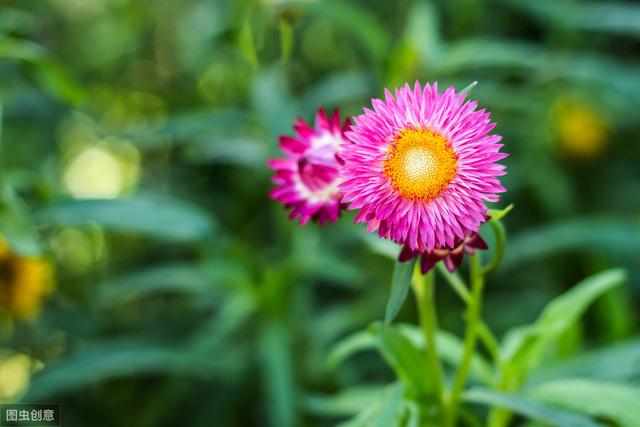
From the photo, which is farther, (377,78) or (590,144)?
(590,144)

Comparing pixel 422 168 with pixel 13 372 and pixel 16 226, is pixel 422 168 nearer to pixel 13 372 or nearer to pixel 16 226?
pixel 16 226

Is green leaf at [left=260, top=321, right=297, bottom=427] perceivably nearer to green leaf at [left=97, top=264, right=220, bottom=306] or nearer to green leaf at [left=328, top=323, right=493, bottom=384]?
green leaf at [left=97, top=264, right=220, bottom=306]

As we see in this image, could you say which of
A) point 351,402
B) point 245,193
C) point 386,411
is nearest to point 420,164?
point 386,411

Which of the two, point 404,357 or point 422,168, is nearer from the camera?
point 422,168

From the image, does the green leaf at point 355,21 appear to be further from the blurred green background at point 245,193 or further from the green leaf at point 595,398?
the green leaf at point 595,398

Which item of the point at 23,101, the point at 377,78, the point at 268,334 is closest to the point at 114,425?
the point at 268,334

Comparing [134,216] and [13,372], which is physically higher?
[134,216]

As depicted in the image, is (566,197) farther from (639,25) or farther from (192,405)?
(192,405)
